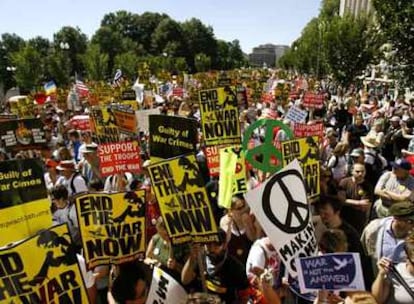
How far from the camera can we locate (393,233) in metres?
4.65

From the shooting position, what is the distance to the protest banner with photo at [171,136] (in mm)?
5910

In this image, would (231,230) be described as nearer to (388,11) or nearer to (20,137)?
(20,137)

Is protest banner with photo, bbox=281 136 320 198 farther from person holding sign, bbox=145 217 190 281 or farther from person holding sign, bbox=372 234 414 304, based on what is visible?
person holding sign, bbox=372 234 414 304

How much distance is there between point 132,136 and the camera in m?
9.21

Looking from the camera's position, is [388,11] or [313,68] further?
[313,68]

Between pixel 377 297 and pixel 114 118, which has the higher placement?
pixel 114 118

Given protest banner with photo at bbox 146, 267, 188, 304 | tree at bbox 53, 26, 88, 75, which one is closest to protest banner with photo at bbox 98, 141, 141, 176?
protest banner with photo at bbox 146, 267, 188, 304

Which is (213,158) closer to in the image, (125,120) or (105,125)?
(125,120)

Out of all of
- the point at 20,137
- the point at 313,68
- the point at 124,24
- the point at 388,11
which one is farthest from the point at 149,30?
the point at 20,137

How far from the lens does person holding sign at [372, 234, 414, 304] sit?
382cm

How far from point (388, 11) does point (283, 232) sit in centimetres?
1428

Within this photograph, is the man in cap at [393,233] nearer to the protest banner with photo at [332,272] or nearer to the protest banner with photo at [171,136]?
the protest banner with photo at [332,272]

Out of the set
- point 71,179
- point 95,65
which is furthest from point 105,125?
point 95,65

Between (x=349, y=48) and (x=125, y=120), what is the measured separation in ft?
80.1
